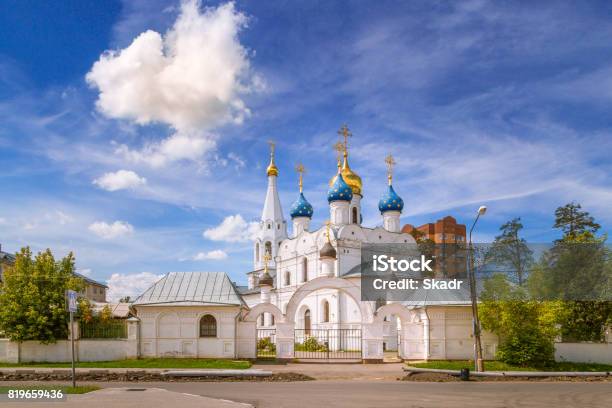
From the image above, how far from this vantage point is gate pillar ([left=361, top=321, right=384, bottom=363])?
2723 centimetres

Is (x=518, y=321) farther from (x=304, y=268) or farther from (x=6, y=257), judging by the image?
(x=6, y=257)

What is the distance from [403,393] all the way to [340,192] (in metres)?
31.9

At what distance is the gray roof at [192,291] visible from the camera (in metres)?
27.3

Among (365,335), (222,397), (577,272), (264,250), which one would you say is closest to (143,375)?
(222,397)

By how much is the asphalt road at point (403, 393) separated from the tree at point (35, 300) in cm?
873

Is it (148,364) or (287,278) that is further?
(287,278)

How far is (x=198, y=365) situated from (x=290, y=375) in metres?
4.62

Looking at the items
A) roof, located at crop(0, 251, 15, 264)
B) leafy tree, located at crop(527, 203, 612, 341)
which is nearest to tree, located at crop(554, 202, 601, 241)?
leafy tree, located at crop(527, 203, 612, 341)

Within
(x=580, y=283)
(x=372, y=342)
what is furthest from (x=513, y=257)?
(x=372, y=342)

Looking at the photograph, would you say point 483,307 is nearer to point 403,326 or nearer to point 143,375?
point 403,326

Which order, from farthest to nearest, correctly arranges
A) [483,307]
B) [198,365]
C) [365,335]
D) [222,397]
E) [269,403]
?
[365,335] → [483,307] → [198,365] → [222,397] → [269,403]

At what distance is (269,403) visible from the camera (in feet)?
45.6

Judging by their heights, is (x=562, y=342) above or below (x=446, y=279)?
below

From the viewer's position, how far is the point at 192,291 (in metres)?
28.2
